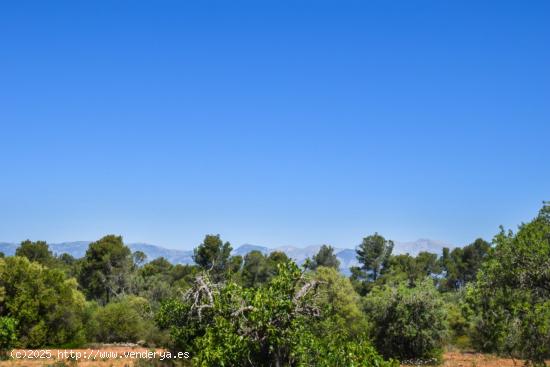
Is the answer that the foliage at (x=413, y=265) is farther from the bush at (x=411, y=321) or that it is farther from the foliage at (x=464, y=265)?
the bush at (x=411, y=321)

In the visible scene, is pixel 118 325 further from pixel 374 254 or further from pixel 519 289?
pixel 374 254

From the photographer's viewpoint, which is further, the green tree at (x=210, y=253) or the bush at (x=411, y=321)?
the green tree at (x=210, y=253)

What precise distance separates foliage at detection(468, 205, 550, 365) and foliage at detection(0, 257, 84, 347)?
36.0 m

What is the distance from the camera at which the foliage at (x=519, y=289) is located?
20.0 metres

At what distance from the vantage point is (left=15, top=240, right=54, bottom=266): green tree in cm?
7360

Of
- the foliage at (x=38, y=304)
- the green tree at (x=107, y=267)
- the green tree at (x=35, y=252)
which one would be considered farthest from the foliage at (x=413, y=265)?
the foliage at (x=38, y=304)

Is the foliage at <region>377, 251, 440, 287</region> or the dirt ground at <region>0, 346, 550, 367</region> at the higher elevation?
the foliage at <region>377, 251, 440, 287</region>

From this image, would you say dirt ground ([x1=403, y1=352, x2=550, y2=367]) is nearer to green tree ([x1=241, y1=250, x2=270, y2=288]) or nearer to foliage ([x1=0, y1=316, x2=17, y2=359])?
foliage ([x1=0, y1=316, x2=17, y2=359])

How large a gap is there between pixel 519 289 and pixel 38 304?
38054 millimetres

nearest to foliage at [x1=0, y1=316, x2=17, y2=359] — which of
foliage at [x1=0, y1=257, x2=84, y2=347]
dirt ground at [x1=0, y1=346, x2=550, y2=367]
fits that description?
dirt ground at [x1=0, y1=346, x2=550, y2=367]

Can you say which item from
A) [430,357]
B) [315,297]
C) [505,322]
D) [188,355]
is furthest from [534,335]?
[430,357]

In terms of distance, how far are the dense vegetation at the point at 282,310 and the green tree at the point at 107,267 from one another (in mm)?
130

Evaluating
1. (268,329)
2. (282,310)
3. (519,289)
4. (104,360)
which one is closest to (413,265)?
(104,360)

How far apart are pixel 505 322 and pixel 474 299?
69.6 inches
